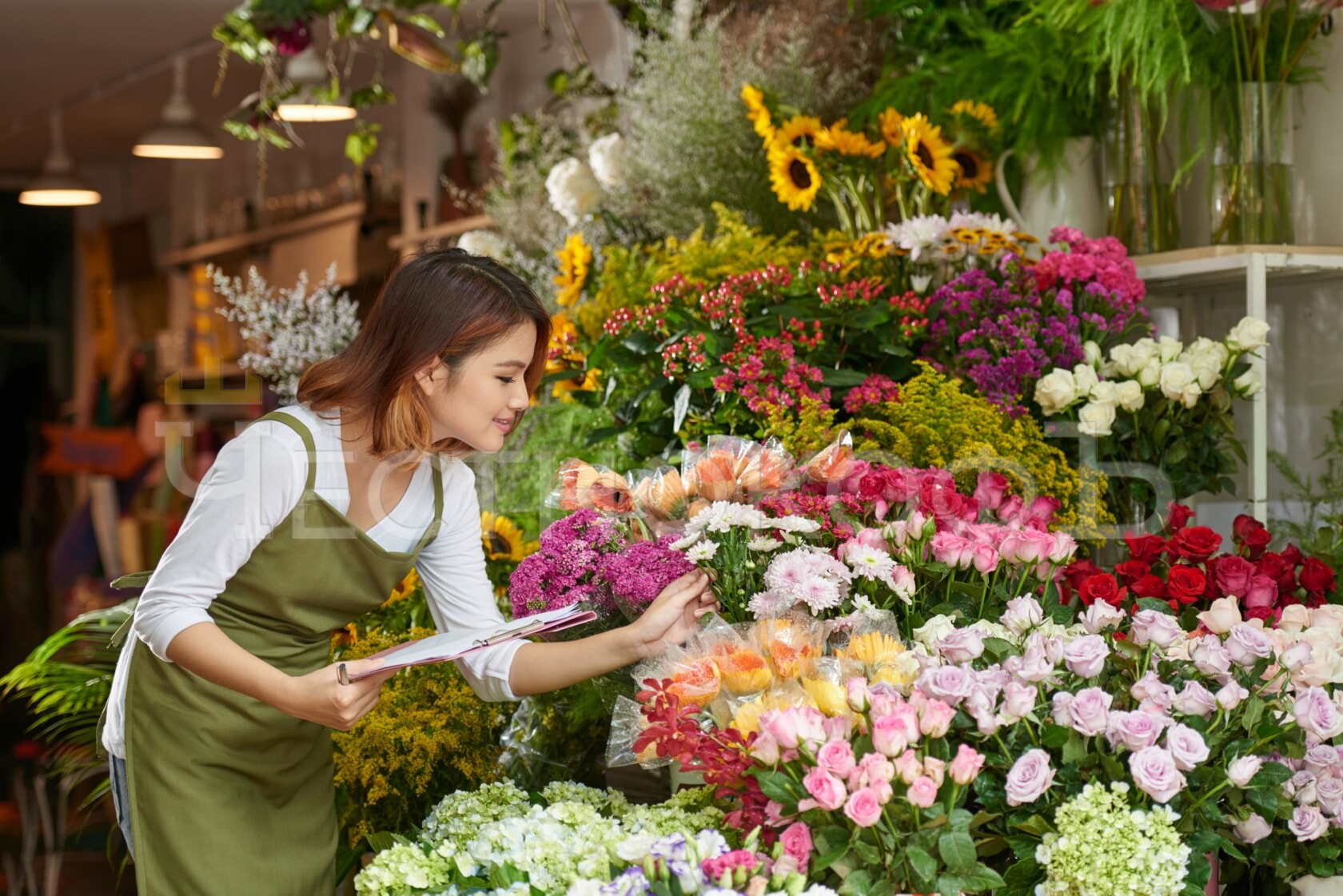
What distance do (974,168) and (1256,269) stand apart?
548mm

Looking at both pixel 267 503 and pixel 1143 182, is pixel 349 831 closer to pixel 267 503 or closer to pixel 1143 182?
pixel 267 503

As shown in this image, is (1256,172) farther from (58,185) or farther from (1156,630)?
(58,185)

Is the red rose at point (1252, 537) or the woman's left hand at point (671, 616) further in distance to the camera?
the red rose at point (1252, 537)

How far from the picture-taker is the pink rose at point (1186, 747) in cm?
114

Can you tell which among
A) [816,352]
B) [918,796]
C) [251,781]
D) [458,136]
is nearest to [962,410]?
[816,352]

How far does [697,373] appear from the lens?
1988 millimetres

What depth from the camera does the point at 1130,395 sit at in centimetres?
196

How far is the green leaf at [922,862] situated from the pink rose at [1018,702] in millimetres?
156

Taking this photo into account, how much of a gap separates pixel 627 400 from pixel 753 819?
3.59 feet

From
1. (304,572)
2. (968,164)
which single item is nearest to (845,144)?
(968,164)

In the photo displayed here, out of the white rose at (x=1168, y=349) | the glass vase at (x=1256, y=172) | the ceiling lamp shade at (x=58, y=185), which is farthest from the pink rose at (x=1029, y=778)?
the ceiling lamp shade at (x=58, y=185)

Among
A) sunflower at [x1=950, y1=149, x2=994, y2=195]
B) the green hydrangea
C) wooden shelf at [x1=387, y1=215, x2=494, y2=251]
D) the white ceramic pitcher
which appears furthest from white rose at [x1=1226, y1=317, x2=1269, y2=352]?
wooden shelf at [x1=387, y1=215, x2=494, y2=251]

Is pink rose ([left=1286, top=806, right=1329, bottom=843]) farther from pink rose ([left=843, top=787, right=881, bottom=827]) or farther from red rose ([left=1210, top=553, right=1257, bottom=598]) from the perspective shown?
pink rose ([left=843, top=787, right=881, bottom=827])

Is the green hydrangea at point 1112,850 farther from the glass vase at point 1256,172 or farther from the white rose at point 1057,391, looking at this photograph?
the glass vase at point 1256,172
